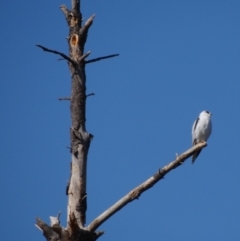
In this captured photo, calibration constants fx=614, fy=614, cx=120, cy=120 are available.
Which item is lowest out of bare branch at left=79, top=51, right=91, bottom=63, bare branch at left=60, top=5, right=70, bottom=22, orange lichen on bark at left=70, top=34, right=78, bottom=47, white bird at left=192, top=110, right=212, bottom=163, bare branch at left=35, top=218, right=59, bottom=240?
bare branch at left=35, top=218, right=59, bottom=240

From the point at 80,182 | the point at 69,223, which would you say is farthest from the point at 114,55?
the point at 69,223

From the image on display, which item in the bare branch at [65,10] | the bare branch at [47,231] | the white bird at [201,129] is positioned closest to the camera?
the bare branch at [47,231]

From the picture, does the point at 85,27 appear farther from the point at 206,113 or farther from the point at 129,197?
the point at 206,113

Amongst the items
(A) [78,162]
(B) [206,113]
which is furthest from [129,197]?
(B) [206,113]

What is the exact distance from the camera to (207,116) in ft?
49.6

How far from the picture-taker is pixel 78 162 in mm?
8008

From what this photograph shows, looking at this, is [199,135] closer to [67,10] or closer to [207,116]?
[207,116]

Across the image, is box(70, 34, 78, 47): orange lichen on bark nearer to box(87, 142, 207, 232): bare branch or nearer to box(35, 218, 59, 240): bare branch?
box(87, 142, 207, 232): bare branch

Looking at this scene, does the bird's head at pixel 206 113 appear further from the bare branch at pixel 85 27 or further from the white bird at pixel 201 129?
the bare branch at pixel 85 27

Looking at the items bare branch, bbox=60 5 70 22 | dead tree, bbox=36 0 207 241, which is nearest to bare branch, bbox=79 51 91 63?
dead tree, bbox=36 0 207 241

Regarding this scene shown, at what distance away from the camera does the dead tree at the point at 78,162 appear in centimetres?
751

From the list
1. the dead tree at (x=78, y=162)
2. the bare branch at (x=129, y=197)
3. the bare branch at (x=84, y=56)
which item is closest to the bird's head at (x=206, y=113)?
the dead tree at (x=78, y=162)

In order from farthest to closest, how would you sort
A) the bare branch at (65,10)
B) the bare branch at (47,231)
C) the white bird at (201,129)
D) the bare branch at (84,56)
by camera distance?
the white bird at (201,129)
the bare branch at (65,10)
the bare branch at (84,56)
the bare branch at (47,231)

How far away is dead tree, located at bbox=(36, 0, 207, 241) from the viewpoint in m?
7.51
